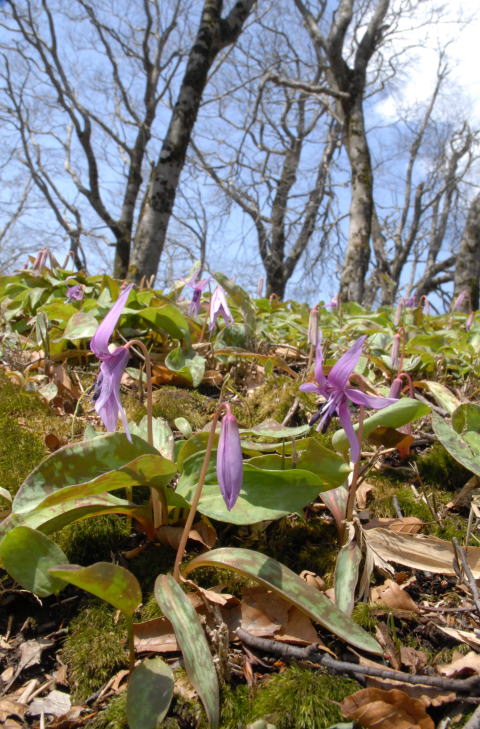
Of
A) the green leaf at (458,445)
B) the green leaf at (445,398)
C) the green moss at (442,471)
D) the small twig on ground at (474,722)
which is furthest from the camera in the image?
the green leaf at (445,398)

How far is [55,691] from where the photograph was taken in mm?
920

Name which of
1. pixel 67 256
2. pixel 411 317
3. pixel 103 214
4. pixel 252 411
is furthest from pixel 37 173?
pixel 252 411

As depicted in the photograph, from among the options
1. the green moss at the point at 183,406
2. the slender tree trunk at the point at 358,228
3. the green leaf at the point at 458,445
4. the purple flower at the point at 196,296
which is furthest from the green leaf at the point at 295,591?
the slender tree trunk at the point at 358,228

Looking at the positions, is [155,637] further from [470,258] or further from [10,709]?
[470,258]

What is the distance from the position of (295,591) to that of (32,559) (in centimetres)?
49

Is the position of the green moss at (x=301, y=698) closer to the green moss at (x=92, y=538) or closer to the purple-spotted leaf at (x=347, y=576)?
the purple-spotted leaf at (x=347, y=576)

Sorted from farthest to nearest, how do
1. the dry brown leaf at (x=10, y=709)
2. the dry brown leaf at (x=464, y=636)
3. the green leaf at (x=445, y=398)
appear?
the green leaf at (x=445, y=398)
the dry brown leaf at (x=464, y=636)
the dry brown leaf at (x=10, y=709)

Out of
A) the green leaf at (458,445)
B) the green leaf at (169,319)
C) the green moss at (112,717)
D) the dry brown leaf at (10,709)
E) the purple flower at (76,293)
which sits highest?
the purple flower at (76,293)

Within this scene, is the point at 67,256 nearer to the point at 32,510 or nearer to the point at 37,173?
the point at 32,510

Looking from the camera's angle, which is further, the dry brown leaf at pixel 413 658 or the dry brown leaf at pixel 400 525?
the dry brown leaf at pixel 400 525

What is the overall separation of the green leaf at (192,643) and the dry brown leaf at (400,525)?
61cm

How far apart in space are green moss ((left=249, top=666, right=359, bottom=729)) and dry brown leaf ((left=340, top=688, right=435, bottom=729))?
3 cm

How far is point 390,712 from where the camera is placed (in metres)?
0.81

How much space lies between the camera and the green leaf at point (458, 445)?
130 centimetres
